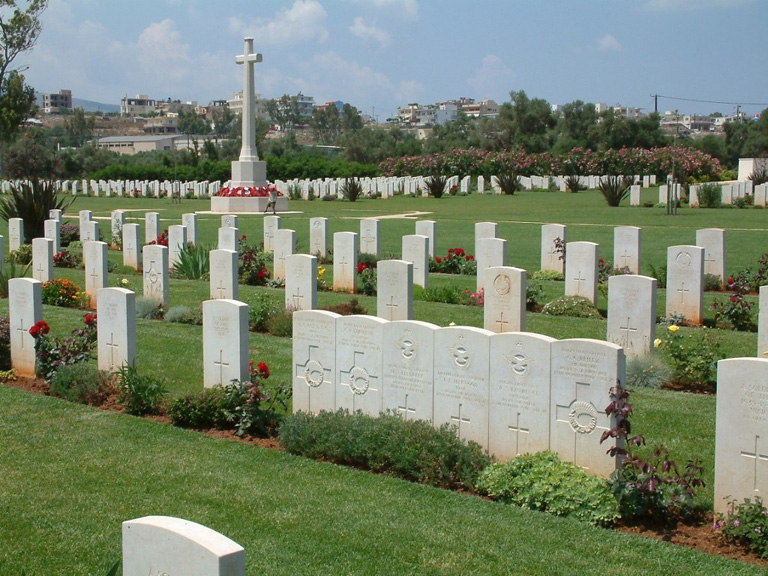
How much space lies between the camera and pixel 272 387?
898cm

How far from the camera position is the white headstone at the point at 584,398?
20.4 ft

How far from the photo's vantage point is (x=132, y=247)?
60.8ft

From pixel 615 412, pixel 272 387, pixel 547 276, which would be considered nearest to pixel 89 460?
pixel 272 387

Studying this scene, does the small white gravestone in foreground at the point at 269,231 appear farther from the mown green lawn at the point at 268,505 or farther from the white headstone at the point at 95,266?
the mown green lawn at the point at 268,505

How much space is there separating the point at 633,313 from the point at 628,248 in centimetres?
557

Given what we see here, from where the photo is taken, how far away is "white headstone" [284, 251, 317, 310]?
12.4 m

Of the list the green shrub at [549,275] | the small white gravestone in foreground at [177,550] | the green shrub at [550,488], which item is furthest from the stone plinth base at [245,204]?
the small white gravestone in foreground at [177,550]

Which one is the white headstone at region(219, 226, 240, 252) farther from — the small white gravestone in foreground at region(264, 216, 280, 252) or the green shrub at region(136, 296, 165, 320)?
the green shrub at region(136, 296, 165, 320)

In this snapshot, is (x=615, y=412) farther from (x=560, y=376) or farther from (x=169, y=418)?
(x=169, y=418)

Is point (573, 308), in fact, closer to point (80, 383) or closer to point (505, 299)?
point (505, 299)

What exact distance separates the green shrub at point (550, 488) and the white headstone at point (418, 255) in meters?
8.61

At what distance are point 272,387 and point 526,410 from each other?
310 centimetres

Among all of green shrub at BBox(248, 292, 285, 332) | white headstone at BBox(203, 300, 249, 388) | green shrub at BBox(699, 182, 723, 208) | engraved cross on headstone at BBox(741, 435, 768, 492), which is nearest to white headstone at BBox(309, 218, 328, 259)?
green shrub at BBox(248, 292, 285, 332)

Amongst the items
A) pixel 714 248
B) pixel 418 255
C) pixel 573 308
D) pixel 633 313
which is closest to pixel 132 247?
pixel 418 255
